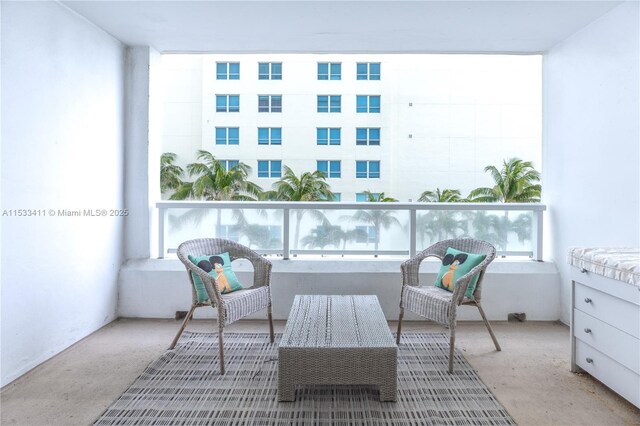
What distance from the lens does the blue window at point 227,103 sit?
26.1m

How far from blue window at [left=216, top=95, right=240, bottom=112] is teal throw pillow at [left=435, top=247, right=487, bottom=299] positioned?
2495 cm

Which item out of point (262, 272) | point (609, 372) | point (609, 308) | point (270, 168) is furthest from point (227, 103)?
point (609, 372)

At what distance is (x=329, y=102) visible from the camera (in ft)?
85.8

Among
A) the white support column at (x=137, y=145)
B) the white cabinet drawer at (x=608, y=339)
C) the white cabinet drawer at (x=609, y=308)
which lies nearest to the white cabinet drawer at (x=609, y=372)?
the white cabinet drawer at (x=608, y=339)

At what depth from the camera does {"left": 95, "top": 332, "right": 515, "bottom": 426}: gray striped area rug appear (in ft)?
6.98

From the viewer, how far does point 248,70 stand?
26188mm

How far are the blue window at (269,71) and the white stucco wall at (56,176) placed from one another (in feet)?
77.1

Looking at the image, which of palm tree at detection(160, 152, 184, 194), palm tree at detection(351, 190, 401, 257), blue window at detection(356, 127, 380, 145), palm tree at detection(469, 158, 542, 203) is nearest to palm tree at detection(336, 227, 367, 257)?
palm tree at detection(351, 190, 401, 257)

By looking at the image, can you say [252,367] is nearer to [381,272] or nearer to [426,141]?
[381,272]

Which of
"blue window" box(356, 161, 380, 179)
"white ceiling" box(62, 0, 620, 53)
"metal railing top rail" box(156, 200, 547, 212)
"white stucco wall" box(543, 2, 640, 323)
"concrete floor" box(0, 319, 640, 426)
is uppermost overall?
"blue window" box(356, 161, 380, 179)

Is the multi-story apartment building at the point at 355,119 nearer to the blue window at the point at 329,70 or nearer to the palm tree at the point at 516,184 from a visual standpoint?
the blue window at the point at 329,70

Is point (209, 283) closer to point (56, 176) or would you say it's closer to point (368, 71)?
point (56, 176)

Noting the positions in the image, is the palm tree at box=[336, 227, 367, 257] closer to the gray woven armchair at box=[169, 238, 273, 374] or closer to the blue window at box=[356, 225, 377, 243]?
the blue window at box=[356, 225, 377, 243]

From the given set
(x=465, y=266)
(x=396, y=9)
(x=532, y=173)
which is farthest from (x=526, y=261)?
(x=532, y=173)
